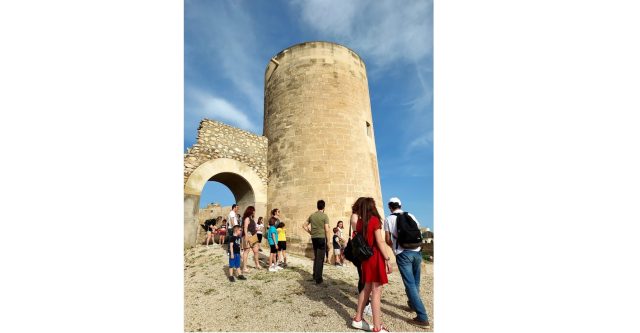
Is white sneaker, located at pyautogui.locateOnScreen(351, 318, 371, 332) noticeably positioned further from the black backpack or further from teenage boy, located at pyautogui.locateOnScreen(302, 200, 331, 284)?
teenage boy, located at pyautogui.locateOnScreen(302, 200, 331, 284)

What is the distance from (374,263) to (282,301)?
76.2 inches

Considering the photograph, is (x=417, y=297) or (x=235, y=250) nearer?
(x=417, y=297)

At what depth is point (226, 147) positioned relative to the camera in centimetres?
947

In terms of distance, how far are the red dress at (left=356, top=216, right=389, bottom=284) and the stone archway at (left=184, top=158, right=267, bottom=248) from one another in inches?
257

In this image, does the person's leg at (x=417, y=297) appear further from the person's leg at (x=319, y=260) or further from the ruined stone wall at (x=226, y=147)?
the ruined stone wall at (x=226, y=147)

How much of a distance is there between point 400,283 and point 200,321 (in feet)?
12.1

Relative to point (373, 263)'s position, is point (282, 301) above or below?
below

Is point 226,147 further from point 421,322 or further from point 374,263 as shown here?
point 421,322

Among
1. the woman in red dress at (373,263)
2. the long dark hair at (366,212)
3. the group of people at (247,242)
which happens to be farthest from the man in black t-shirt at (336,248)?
the long dark hair at (366,212)

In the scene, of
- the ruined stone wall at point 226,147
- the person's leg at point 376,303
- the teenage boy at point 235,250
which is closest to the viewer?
the person's leg at point 376,303

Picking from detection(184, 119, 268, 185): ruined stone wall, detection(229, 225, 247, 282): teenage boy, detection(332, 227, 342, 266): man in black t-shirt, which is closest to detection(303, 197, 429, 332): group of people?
detection(229, 225, 247, 282): teenage boy

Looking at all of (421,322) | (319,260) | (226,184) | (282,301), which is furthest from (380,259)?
(226,184)

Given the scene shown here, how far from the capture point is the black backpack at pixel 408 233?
359cm

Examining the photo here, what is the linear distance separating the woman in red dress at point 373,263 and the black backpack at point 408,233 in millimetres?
379
